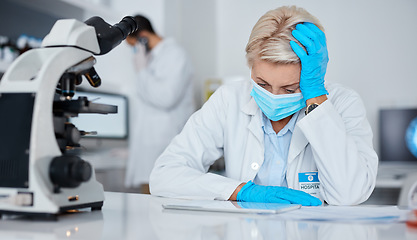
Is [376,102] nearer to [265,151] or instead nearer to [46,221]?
[265,151]

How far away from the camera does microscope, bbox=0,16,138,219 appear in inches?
33.0

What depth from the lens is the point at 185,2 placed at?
4031 mm

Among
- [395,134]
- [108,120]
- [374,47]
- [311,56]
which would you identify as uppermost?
[374,47]

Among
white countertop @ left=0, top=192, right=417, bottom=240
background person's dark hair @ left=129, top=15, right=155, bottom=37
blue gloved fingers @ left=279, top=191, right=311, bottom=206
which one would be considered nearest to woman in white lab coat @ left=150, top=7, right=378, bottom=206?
blue gloved fingers @ left=279, top=191, right=311, bottom=206

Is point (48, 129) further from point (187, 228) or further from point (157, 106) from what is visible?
point (157, 106)

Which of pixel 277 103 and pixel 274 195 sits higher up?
pixel 277 103

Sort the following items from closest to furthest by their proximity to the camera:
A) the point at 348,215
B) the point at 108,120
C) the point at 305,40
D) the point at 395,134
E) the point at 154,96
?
the point at 348,215, the point at 305,40, the point at 154,96, the point at 108,120, the point at 395,134

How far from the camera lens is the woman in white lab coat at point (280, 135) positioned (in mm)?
1276

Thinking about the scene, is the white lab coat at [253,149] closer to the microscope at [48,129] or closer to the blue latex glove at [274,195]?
the blue latex glove at [274,195]

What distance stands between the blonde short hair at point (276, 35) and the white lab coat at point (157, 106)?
5.65 feet

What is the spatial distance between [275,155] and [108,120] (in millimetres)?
2067

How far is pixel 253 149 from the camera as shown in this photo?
4.75 feet

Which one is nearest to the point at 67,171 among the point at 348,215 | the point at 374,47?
the point at 348,215

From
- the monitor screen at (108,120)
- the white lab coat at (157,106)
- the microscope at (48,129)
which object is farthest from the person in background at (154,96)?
the microscope at (48,129)
